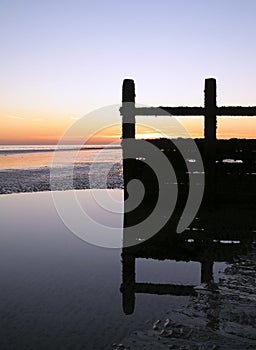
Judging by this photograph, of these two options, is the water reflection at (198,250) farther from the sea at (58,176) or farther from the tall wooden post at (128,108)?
the sea at (58,176)

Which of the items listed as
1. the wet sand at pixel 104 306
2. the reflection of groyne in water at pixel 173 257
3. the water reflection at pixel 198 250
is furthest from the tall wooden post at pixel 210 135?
the wet sand at pixel 104 306

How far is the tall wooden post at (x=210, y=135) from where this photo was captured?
364 inches

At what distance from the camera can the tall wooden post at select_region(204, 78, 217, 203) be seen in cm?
926

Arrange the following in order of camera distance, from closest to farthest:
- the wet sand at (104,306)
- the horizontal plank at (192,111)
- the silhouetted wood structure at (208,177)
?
the wet sand at (104,306) → the silhouetted wood structure at (208,177) → the horizontal plank at (192,111)

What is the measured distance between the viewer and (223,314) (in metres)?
4.15

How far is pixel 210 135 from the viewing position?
9375 mm

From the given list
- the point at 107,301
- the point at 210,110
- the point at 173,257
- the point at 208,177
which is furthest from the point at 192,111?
the point at 107,301

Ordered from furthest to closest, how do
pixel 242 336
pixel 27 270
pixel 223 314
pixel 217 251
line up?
pixel 217 251 → pixel 27 270 → pixel 223 314 → pixel 242 336

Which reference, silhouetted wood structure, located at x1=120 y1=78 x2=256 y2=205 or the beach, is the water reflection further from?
silhouetted wood structure, located at x1=120 y1=78 x2=256 y2=205

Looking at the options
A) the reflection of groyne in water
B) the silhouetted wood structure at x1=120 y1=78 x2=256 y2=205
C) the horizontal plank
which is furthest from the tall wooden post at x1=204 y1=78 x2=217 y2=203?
the reflection of groyne in water

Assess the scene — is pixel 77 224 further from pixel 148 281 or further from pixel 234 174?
pixel 148 281

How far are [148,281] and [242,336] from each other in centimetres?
187

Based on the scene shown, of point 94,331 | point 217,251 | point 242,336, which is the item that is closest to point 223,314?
point 242,336

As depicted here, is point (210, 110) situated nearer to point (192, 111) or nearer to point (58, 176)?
point (192, 111)
